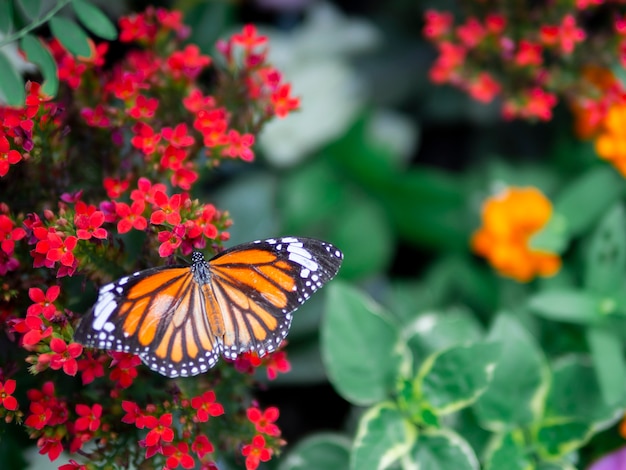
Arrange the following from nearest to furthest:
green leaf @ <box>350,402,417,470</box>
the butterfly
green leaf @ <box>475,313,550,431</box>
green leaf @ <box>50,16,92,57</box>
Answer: the butterfly
green leaf @ <box>50,16,92,57</box>
green leaf @ <box>350,402,417,470</box>
green leaf @ <box>475,313,550,431</box>

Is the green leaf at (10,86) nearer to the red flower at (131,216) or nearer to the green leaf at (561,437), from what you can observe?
the red flower at (131,216)

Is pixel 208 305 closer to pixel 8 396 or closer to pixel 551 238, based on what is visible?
pixel 8 396

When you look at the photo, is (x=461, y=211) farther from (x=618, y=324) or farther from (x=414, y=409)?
(x=414, y=409)

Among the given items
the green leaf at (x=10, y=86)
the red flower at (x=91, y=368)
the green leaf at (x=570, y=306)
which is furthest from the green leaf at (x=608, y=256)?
the green leaf at (x=10, y=86)

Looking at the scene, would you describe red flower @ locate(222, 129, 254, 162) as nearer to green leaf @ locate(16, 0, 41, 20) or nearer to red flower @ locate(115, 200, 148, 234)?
red flower @ locate(115, 200, 148, 234)

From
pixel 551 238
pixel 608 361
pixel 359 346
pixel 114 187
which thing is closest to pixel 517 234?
pixel 551 238

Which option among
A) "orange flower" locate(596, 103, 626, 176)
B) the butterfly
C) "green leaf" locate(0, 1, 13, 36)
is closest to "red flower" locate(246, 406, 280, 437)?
the butterfly
